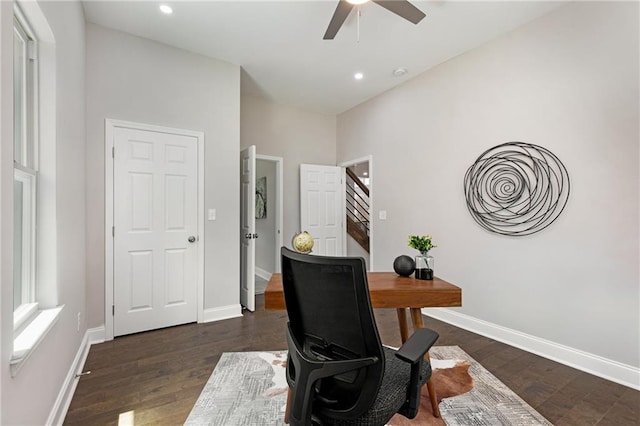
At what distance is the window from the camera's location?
57.2 inches

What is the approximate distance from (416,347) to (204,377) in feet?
5.67

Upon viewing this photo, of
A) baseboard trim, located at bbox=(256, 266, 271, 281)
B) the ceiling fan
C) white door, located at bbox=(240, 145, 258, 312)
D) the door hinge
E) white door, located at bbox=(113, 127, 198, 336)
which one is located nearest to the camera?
the door hinge

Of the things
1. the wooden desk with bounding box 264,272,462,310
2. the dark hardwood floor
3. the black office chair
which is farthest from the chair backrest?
the dark hardwood floor

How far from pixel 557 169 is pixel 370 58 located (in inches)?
85.8

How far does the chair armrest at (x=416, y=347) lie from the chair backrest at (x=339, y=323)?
100 mm

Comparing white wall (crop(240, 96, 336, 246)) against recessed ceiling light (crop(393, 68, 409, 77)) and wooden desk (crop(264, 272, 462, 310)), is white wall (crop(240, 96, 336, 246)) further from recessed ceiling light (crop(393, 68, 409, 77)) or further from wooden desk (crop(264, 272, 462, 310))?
wooden desk (crop(264, 272, 462, 310))

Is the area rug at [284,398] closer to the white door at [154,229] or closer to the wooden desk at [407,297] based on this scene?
the wooden desk at [407,297]

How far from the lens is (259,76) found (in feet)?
12.7

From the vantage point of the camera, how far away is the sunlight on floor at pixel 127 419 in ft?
5.51

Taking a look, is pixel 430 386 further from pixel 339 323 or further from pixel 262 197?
pixel 262 197

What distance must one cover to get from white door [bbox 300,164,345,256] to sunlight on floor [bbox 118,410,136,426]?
335 cm

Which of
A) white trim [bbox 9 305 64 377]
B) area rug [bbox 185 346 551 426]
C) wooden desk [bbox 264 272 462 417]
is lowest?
area rug [bbox 185 346 551 426]

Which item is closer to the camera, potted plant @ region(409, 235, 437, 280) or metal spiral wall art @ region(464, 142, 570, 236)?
potted plant @ region(409, 235, 437, 280)

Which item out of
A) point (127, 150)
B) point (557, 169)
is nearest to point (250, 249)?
point (127, 150)
